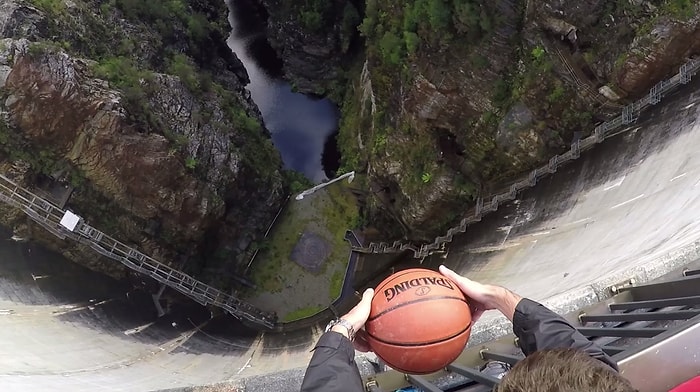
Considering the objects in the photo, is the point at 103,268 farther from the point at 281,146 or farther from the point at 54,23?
the point at 281,146

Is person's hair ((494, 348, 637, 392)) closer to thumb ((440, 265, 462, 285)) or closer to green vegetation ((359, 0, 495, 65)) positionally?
thumb ((440, 265, 462, 285))

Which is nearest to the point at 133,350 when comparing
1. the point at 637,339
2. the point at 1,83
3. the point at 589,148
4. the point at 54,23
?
the point at 1,83

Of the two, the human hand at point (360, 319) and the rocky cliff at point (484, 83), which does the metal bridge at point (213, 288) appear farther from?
the human hand at point (360, 319)

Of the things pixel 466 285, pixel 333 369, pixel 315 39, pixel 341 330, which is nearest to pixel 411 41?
pixel 315 39

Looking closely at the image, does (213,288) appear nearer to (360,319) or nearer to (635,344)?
(360,319)

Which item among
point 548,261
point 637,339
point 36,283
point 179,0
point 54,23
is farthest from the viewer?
point 179,0

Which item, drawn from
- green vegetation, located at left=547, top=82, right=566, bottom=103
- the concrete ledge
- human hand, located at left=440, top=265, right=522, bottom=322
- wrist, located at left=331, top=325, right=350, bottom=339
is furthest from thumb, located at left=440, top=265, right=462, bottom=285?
green vegetation, located at left=547, top=82, right=566, bottom=103

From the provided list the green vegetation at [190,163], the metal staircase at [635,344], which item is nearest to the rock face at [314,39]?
the green vegetation at [190,163]
